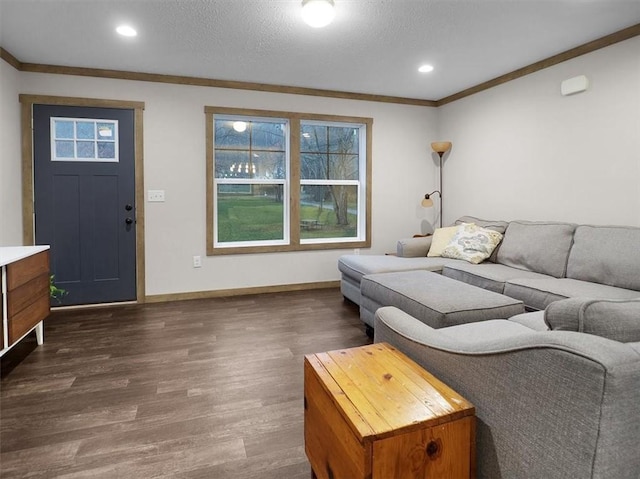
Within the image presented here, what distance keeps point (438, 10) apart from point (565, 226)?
202 cm

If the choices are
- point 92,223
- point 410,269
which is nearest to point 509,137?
point 410,269

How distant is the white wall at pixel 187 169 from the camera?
3.92 metres

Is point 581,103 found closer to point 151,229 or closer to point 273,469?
point 273,469

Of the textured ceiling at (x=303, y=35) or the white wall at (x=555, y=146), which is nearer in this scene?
the textured ceiling at (x=303, y=35)

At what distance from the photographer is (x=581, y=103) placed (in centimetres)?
342

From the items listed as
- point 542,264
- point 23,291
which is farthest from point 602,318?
point 23,291

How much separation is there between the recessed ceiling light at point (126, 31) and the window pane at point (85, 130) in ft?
Answer: 4.01

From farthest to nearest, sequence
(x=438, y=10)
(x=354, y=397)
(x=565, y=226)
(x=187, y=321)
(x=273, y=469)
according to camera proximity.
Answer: (x=187, y=321)
(x=565, y=226)
(x=438, y=10)
(x=273, y=469)
(x=354, y=397)

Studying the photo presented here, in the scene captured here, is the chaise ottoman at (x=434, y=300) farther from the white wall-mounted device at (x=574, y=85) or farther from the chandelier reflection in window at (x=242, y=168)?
the chandelier reflection in window at (x=242, y=168)

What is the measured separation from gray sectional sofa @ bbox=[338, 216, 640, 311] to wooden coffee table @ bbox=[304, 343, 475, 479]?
71.3 inches

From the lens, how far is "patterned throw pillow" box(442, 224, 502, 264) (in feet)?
12.4

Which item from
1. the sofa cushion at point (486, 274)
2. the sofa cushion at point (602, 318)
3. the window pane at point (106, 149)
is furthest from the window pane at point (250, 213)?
the sofa cushion at point (602, 318)

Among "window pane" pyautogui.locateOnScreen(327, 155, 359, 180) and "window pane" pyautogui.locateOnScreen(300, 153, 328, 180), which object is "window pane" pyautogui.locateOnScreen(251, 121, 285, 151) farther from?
"window pane" pyautogui.locateOnScreen(327, 155, 359, 180)

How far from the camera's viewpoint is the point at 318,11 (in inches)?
99.2
